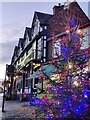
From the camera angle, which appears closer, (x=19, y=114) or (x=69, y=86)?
(x=69, y=86)

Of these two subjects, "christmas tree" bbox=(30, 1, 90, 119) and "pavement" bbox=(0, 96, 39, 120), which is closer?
"christmas tree" bbox=(30, 1, 90, 119)

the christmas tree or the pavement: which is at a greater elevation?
the christmas tree

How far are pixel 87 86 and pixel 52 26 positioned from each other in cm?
2112

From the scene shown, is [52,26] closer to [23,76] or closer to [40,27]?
[40,27]

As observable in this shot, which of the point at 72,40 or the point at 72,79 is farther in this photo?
the point at 72,40

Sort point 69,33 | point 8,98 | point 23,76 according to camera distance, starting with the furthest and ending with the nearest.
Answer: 1. point 23,76
2. point 8,98
3. point 69,33

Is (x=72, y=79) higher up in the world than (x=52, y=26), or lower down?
lower down

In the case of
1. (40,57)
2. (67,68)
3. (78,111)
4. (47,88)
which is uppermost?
(40,57)

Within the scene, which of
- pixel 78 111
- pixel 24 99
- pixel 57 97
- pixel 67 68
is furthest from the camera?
pixel 24 99

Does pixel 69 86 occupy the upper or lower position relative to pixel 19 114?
upper

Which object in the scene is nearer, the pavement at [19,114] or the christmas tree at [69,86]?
the christmas tree at [69,86]

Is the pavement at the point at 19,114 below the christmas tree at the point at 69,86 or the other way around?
below

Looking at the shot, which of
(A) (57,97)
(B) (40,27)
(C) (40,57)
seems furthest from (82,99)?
(B) (40,27)

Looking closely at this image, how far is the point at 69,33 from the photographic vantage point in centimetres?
766
